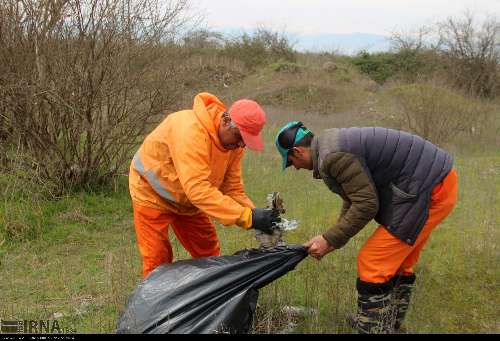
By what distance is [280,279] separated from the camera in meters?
4.24

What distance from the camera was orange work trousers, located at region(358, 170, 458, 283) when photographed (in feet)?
9.72

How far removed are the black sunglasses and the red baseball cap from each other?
24 centimetres

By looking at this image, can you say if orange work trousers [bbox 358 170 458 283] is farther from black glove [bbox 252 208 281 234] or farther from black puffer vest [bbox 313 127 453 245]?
black glove [bbox 252 208 281 234]

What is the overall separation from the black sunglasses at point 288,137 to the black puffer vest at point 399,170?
0.13 meters

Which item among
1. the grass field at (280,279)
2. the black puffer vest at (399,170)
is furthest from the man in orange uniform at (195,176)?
the grass field at (280,279)

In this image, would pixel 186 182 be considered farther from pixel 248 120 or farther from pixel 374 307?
pixel 374 307

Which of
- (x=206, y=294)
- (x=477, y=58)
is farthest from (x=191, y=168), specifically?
(x=477, y=58)

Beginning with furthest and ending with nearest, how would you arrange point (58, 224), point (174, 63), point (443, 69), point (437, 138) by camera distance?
1. point (443, 69)
2. point (437, 138)
3. point (174, 63)
4. point (58, 224)

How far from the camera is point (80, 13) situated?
6.89m

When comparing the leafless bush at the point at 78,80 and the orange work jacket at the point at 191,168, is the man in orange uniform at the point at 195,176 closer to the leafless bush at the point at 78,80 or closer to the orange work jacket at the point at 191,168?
the orange work jacket at the point at 191,168

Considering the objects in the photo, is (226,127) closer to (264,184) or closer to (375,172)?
(375,172)

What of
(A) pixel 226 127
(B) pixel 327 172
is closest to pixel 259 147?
(A) pixel 226 127
